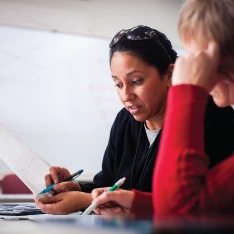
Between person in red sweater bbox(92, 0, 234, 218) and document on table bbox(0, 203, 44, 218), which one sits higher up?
person in red sweater bbox(92, 0, 234, 218)

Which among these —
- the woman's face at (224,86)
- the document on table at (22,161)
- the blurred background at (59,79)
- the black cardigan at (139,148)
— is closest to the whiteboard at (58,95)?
the blurred background at (59,79)

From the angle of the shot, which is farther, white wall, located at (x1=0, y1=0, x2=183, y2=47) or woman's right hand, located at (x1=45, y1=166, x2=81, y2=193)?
white wall, located at (x1=0, y1=0, x2=183, y2=47)

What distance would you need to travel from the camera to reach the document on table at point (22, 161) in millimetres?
1466

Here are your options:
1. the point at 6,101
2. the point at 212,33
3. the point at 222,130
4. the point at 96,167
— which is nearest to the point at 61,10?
the point at 6,101

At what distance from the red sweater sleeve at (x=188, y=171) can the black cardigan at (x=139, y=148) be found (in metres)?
0.51

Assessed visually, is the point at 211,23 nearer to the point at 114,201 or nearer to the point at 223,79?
the point at 223,79

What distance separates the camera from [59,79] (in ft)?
12.4

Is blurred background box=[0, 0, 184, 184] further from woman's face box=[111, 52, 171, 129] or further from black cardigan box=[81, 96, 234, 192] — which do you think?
woman's face box=[111, 52, 171, 129]

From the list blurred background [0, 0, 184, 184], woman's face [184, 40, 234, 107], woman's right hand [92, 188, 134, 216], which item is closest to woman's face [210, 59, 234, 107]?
woman's face [184, 40, 234, 107]

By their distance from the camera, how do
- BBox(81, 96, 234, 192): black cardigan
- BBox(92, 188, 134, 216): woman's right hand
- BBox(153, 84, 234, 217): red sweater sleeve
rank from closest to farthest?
BBox(153, 84, 234, 217): red sweater sleeve
BBox(92, 188, 134, 216): woman's right hand
BBox(81, 96, 234, 192): black cardigan

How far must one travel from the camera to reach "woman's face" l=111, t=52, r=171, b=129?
151 centimetres

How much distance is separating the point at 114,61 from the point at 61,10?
2.47 meters

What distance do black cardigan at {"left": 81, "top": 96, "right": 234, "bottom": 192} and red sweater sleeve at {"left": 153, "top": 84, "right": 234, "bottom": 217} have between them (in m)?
0.51

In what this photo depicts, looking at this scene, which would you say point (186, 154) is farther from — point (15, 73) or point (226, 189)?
point (15, 73)
